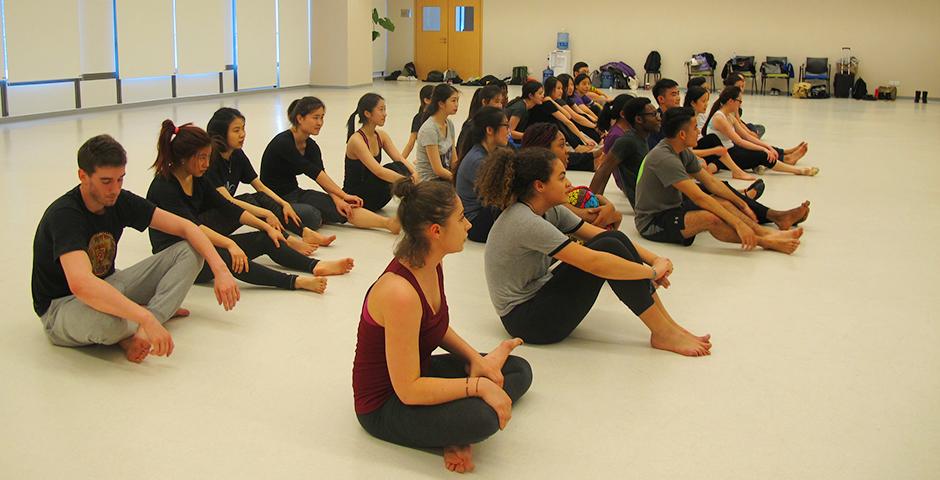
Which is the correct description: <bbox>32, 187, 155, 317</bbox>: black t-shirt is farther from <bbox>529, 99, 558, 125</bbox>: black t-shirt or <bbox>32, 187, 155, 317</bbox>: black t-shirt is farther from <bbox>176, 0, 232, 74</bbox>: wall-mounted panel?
<bbox>176, 0, 232, 74</bbox>: wall-mounted panel

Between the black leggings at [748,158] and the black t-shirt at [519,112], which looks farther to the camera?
the black leggings at [748,158]

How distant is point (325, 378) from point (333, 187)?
9.18ft

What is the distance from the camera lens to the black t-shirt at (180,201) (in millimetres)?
4219

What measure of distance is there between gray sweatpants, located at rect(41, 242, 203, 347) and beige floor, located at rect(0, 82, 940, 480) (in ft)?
0.37

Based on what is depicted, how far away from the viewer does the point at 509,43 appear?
2445 cm

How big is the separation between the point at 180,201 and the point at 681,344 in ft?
8.08

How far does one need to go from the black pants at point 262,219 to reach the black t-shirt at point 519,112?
311cm

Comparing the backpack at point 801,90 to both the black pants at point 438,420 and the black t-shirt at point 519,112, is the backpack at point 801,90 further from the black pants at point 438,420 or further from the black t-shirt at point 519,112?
the black pants at point 438,420

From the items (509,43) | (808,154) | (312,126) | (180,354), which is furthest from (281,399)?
(509,43)

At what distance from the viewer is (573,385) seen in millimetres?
3459

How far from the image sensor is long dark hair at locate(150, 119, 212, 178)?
4203 mm

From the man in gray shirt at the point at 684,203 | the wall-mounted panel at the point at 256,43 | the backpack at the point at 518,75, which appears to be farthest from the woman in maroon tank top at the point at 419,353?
the backpack at the point at 518,75

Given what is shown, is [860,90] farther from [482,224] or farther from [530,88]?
[482,224]

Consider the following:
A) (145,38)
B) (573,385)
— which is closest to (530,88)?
(573,385)
